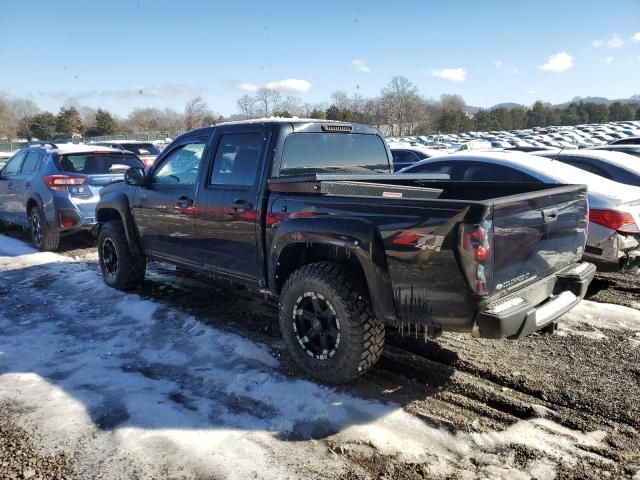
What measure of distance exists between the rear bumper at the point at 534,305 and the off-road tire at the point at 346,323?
0.76 meters

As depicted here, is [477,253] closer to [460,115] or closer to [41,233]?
[41,233]

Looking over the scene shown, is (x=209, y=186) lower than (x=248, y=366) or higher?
higher

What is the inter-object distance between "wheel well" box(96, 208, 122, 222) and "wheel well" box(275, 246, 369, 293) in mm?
3138

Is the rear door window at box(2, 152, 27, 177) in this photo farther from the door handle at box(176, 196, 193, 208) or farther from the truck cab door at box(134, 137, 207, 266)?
the door handle at box(176, 196, 193, 208)

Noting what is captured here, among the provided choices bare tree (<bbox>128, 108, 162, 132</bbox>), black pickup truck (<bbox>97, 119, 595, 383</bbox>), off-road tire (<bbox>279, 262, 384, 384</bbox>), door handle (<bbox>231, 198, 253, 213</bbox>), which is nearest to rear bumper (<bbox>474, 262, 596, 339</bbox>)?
black pickup truck (<bbox>97, 119, 595, 383</bbox>)

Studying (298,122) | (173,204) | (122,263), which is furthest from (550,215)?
(122,263)

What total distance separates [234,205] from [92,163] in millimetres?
5194

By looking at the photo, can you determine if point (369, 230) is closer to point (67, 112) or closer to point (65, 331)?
point (65, 331)

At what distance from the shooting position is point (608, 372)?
3703 mm

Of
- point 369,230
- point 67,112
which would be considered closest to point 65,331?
point 369,230

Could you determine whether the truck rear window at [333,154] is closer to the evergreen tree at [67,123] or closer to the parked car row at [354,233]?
the parked car row at [354,233]

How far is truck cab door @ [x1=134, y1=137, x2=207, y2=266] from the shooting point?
16.2 ft

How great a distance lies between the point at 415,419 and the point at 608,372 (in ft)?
5.29

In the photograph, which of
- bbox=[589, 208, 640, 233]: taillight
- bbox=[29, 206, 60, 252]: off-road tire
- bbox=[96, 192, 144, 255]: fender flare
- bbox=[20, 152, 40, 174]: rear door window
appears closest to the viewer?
bbox=[589, 208, 640, 233]: taillight
